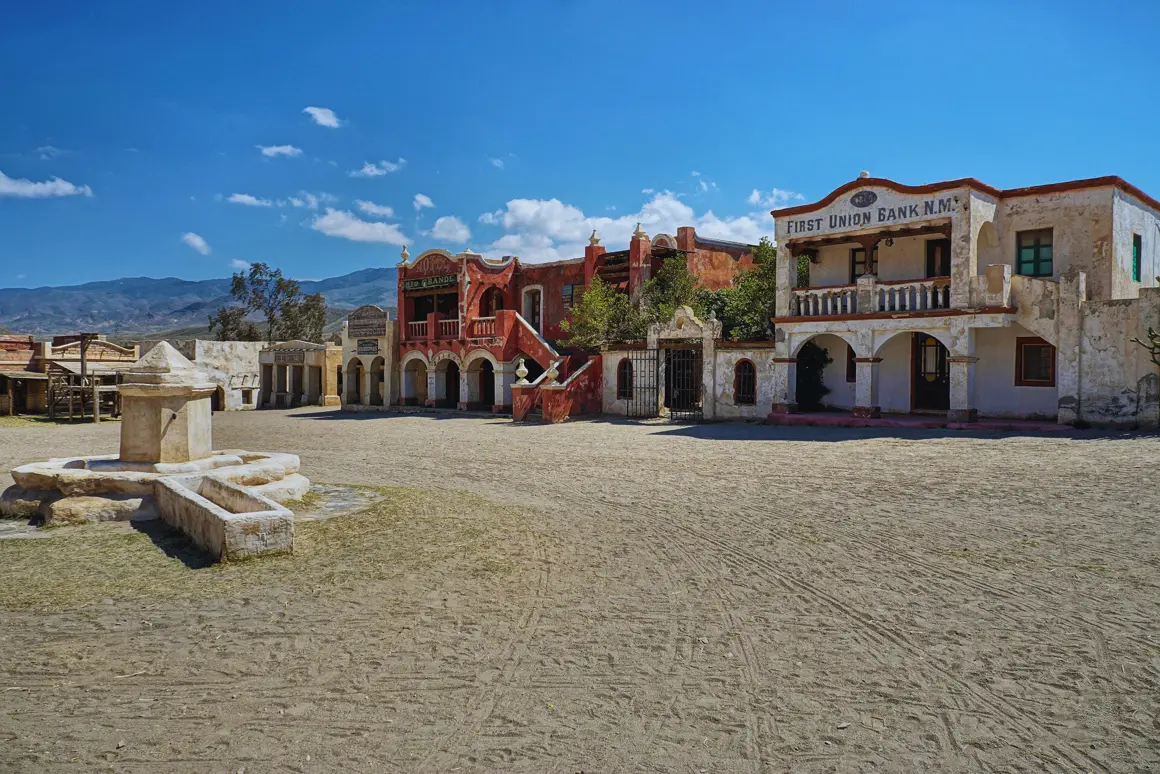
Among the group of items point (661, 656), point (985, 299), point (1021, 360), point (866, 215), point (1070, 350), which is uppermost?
point (866, 215)

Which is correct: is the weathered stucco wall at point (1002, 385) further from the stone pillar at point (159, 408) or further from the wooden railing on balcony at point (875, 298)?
the stone pillar at point (159, 408)

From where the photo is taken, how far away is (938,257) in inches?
879

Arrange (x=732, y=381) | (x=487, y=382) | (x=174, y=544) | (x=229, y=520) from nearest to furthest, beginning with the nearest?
(x=229, y=520) < (x=174, y=544) < (x=732, y=381) < (x=487, y=382)

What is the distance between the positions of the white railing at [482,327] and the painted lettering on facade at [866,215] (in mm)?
11989

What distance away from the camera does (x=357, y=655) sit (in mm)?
5129

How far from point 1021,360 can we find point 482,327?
18020mm

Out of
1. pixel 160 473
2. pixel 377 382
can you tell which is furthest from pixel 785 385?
pixel 377 382

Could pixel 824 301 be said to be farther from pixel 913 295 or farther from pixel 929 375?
pixel 929 375

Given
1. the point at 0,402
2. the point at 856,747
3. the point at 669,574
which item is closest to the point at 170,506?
the point at 669,574

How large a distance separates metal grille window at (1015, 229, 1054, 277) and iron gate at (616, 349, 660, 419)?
10117 millimetres

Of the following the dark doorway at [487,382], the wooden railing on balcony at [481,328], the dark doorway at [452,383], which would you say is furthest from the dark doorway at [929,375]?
the dark doorway at [452,383]

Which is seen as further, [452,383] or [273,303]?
[273,303]

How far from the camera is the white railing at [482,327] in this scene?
3055cm

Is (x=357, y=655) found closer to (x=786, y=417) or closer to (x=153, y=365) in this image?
(x=153, y=365)
